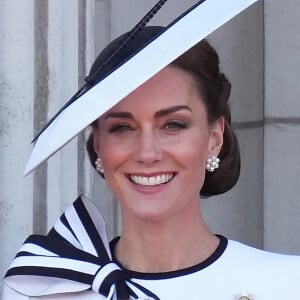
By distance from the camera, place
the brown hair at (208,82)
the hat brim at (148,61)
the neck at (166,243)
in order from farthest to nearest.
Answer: the neck at (166,243)
the brown hair at (208,82)
the hat brim at (148,61)

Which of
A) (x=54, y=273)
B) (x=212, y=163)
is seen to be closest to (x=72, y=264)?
(x=54, y=273)

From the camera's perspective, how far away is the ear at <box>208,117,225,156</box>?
6.17 ft

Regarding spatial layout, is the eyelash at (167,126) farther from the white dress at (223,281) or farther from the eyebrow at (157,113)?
the white dress at (223,281)

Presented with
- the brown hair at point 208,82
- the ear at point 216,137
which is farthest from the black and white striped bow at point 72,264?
the ear at point 216,137

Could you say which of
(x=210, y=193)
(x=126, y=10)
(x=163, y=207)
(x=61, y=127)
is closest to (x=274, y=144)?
(x=126, y=10)

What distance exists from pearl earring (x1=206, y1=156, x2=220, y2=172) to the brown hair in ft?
0.17

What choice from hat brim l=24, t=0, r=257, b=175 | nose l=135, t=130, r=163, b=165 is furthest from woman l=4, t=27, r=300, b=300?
hat brim l=24, t=0, r=257, b=175

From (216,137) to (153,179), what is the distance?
147mm

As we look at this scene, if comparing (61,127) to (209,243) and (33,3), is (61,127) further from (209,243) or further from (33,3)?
(33,3)

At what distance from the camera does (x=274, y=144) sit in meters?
2.99

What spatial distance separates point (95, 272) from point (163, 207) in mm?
158

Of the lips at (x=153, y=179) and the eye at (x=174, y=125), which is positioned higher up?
the eye at (x=174, y=125)

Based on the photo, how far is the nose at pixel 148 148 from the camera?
1774 millimetres

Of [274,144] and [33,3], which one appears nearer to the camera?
[33,3]
